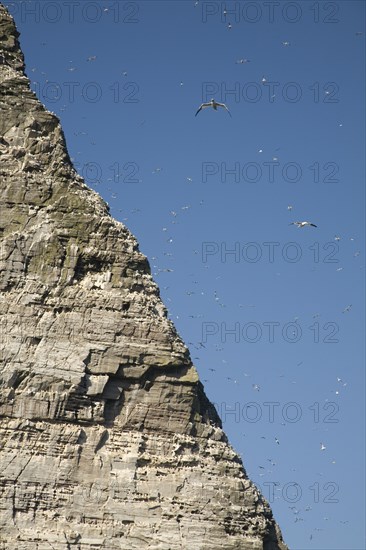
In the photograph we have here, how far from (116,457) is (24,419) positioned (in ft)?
12.9

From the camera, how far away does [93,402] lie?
84438mm

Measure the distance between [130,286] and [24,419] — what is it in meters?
7.00

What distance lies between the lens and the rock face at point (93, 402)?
83.0 metres

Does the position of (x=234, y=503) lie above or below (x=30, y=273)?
below

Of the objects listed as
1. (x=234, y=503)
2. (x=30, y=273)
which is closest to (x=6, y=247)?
(x=30, y=273)

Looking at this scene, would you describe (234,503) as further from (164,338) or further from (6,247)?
(6,247)

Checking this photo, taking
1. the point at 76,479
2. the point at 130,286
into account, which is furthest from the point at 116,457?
the point at 130,286

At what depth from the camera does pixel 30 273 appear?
86188 mm

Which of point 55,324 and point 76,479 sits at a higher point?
point 55,324

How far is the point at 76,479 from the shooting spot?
274 ft

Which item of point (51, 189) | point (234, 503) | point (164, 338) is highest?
point (51, 189)

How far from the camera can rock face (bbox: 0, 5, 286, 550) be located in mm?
83000

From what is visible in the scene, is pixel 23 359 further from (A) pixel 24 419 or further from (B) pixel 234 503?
(B) pixel 234 503

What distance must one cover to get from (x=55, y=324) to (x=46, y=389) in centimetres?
272
